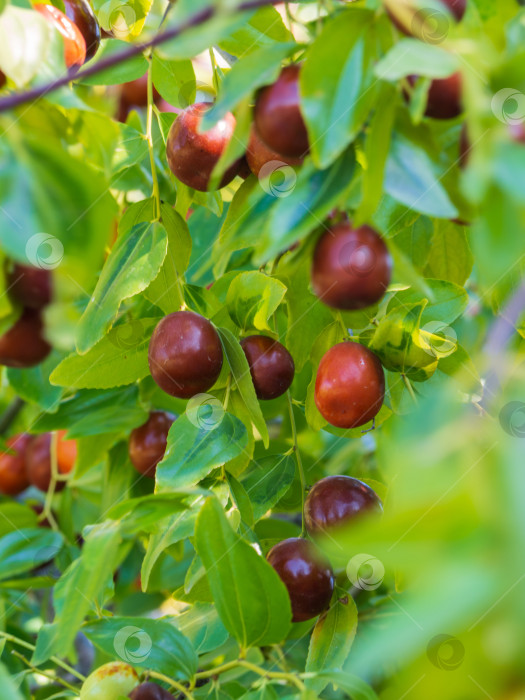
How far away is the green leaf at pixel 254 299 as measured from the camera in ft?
2.52

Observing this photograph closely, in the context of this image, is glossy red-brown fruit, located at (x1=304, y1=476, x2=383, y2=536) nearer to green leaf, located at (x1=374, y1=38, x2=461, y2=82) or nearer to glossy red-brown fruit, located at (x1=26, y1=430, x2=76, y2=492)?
green leaf, located at (x1=374, y1=38, x2=461, y2=82)

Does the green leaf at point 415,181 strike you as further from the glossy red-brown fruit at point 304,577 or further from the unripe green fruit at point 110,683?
the unripe green fruit at point 110,683

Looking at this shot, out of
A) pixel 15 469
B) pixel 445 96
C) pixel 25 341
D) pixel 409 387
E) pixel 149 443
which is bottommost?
pixel 15 469

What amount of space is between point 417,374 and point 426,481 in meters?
0.50

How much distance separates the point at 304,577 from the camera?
0.72 m

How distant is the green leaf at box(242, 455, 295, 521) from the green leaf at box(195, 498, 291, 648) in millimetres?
190

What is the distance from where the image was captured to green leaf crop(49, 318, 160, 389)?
85 centimetres

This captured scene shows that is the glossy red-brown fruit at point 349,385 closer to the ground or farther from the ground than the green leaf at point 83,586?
closer to the ground

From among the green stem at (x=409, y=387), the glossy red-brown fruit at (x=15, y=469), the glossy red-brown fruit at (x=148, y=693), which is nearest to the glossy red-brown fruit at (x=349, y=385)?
the green stem at (x=409, y=387)

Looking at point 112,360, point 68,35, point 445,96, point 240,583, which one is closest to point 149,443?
point 112,360

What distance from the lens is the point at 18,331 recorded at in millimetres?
554

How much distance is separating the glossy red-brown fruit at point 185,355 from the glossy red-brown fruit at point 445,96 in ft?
0.98

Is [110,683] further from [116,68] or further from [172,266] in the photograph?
[116,68]

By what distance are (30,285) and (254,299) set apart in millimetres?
312
